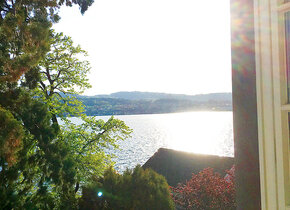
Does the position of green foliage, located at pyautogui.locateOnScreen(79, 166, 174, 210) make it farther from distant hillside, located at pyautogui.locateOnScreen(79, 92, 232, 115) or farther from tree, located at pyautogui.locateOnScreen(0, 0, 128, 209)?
distant hillside, located at pyautogui.locateOnScreen(79, 92, 232, 115)

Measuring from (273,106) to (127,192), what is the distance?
439 centimetres

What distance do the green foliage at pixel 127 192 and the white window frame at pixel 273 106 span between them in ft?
13.5

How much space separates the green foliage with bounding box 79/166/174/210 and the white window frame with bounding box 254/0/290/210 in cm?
411

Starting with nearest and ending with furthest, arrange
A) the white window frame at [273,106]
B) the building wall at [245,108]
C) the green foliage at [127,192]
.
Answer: the white window frame at [273,106] < the building wall at [245,108] < the green foliage at [127,192]

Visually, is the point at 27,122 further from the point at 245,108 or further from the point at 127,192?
the point at 245,108

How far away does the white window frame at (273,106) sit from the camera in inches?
56.3

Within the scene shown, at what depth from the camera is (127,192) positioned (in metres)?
5.34

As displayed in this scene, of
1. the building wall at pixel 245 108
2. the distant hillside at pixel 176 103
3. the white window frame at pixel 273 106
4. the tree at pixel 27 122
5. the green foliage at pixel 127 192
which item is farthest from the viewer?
the distant hillside at pixel 176 103

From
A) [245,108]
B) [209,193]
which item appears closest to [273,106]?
[245,108]

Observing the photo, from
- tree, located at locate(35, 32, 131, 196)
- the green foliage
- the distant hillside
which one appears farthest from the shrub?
the distant hillside

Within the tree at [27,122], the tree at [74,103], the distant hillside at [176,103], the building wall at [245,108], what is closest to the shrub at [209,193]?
the tree at [27,122]

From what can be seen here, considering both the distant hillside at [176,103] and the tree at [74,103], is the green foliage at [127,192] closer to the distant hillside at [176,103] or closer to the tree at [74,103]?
the tree at [74,103]

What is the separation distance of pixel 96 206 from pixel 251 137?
4300 millimetres

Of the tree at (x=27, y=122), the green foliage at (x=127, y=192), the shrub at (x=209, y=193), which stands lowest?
the shrub at (x=209, y=193)
